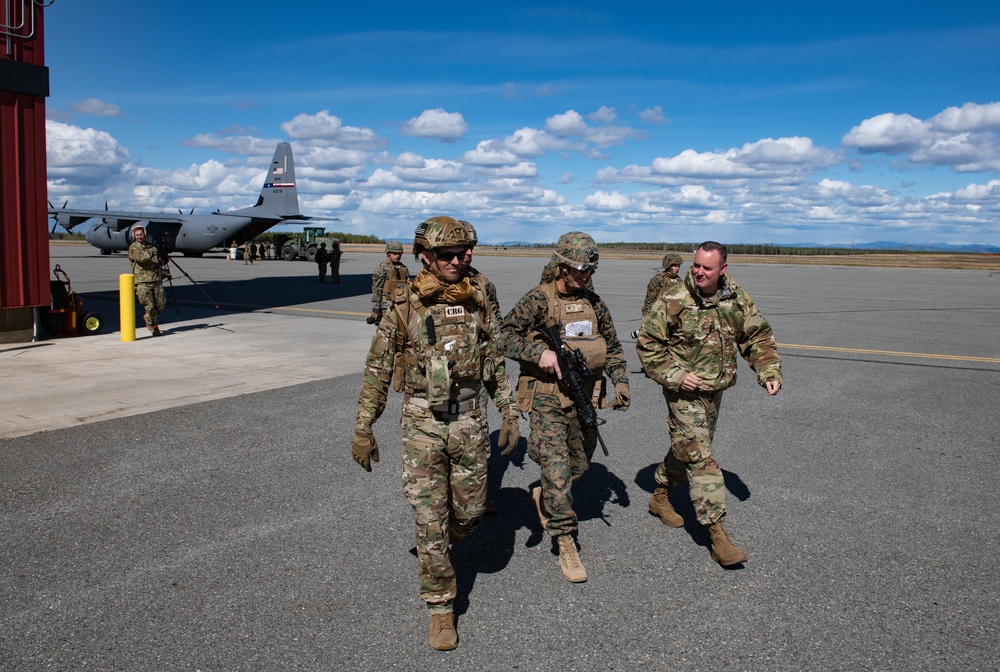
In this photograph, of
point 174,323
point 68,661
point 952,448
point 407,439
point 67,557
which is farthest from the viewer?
point 174,323

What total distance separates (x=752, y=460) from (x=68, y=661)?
17.7 ft

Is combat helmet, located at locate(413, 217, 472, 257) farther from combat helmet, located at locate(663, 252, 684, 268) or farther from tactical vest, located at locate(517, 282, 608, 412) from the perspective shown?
combat helmet, located at locate(663, 252, 684, 268)

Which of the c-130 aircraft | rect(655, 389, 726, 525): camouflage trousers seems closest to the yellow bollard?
rect(655, 389, 726, 525): camouflage trousers

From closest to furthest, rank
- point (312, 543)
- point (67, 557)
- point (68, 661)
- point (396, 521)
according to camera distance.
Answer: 1. point (68, 661)
2. point (67, 557)
3. point (312, 543)
4. point (396, 521)

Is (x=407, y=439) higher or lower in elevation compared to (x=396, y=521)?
higher

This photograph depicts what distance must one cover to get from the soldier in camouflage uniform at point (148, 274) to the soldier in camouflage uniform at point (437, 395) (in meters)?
10.9

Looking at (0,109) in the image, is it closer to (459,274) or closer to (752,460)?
(459,274)

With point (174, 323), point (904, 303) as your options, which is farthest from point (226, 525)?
point (904, 303)

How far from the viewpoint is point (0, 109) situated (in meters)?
12.1

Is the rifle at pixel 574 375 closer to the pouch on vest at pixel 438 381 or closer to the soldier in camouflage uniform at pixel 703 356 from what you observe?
the soldier in camouflage uniform at pixel 703 356

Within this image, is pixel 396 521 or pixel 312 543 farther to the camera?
pixel 396 521

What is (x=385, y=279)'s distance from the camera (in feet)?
41.1

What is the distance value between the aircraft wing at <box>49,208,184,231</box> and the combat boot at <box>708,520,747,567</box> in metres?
43.3

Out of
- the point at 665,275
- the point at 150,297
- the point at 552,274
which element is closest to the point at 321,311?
the point at 150,297
